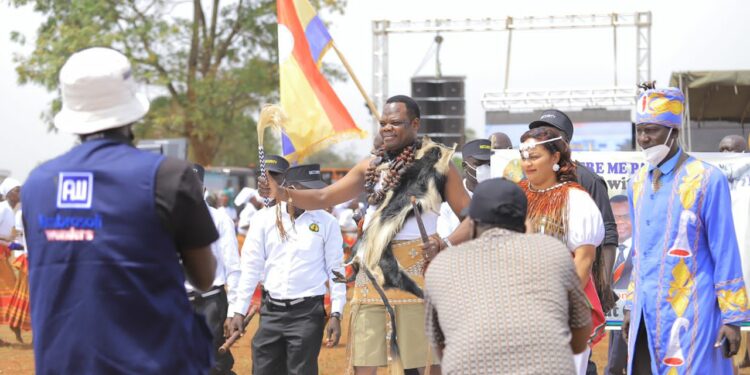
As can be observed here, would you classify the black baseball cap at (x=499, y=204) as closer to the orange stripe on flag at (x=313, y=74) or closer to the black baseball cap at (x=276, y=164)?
the black baseball cap at (x=276, y=164)

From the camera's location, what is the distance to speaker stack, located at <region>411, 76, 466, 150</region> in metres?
25.2

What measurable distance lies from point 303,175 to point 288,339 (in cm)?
129

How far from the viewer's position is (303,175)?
790cm

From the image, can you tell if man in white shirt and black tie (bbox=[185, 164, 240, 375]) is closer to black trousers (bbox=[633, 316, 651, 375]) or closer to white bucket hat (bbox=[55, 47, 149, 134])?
black trousers (bbox=[633, 316, 651, 375])

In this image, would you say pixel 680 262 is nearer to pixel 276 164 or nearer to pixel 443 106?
pixel 276 164

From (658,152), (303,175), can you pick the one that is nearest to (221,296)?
(303,175)

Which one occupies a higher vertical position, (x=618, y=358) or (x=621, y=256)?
(x=621, y=256)

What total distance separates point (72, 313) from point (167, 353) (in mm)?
334

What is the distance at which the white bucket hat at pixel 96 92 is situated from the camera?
347 cm

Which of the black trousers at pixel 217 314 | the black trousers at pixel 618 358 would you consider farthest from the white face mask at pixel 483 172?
the black trousers at pixel 217 314

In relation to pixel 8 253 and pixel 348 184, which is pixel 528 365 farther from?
pixel 8 253

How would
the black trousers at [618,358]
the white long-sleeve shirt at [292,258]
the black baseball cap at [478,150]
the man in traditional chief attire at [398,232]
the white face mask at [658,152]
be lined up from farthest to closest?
the black baseball cap at [478,150] < the black trousers at [618,358] < the white long-sleeve shirt at [292,258] < the man in traditional chief attire at [398,232] < the white face mask at [658,152]

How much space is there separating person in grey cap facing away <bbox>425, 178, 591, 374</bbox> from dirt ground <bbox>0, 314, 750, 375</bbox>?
7.14 meters

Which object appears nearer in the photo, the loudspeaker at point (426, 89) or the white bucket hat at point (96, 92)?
the white bucket hat at point (96, 92)
